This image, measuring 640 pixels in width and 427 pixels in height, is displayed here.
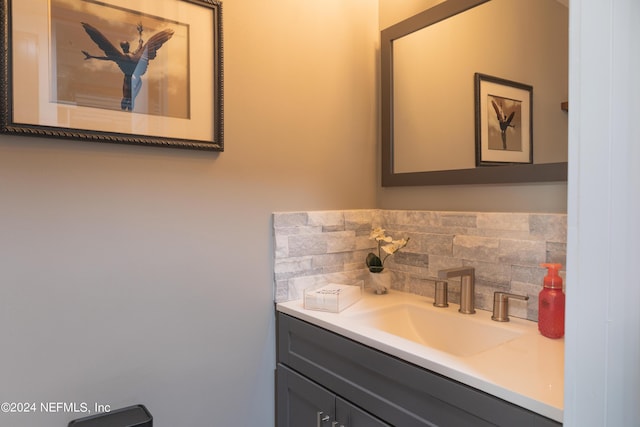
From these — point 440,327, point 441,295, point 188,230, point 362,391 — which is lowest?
point 362,391

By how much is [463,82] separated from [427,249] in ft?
2.25

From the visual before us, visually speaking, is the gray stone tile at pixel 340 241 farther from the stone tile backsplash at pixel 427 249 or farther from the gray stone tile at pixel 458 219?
the gray stone tile at pixel 458 219

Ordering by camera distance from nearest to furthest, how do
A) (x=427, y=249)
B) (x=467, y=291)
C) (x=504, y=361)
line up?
(x=504, y=361) → (x=467, y=291) → (x=427, y=249)

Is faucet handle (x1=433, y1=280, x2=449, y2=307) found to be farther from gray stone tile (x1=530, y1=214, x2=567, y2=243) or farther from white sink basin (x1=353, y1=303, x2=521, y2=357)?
gray stone tile (x1=530, y1=214, x2=567, y2=243)

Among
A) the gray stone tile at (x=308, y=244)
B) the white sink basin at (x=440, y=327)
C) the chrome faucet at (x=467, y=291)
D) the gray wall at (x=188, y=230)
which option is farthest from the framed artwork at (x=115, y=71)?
the chrome faucet at (x=467, y=291)

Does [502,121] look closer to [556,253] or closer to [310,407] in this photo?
[556,253]

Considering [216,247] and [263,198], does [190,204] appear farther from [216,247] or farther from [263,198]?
[263,198]

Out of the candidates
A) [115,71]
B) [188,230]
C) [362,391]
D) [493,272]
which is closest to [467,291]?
[493,272]

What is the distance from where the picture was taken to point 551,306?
3.87 feet

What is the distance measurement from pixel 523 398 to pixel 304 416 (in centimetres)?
85

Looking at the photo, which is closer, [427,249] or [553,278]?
[553,278]

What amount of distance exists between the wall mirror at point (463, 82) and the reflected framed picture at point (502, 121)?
2 cm

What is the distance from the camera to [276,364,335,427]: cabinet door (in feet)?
4.37

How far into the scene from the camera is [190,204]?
138 centimetres
